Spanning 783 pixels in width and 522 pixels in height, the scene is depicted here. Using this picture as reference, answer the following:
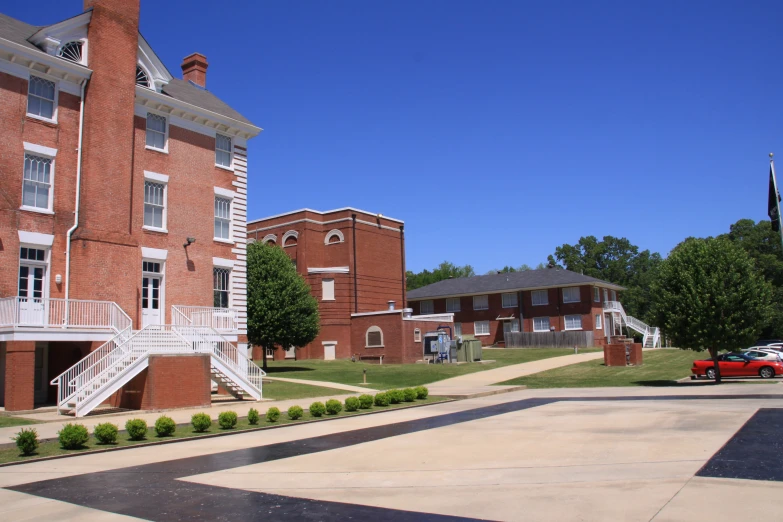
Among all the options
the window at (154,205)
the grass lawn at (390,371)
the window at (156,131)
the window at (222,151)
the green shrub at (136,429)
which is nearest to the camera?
the green shrub at (136,429)

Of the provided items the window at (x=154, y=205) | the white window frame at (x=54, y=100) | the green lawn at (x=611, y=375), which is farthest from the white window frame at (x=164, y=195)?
the green lawn at (x=611, y=375)

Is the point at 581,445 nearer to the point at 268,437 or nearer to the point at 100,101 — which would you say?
the point at 268,437

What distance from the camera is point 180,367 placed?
2220cm

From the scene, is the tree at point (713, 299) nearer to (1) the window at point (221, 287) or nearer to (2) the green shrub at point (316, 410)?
(2) the green shrub at point (316, 410)

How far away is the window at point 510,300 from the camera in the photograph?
204ft

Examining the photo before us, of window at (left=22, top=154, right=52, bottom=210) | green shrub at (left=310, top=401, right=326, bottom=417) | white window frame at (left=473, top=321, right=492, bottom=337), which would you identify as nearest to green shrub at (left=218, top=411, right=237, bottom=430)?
green shrub at (left=310, top=401, right=326, bottom=417)

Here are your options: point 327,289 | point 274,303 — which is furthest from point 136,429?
point 327,289

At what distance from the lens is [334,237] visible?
55219 millimetres

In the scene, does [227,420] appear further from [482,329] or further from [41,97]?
[482,329]

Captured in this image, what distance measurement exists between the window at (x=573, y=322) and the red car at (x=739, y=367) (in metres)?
25.3

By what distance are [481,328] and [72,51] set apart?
155 feet

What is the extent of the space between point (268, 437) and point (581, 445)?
7494 millimetres

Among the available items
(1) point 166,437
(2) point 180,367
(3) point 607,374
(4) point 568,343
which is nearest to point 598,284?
(4) point 568,343

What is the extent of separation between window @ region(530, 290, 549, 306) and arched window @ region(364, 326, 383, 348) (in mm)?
19836
